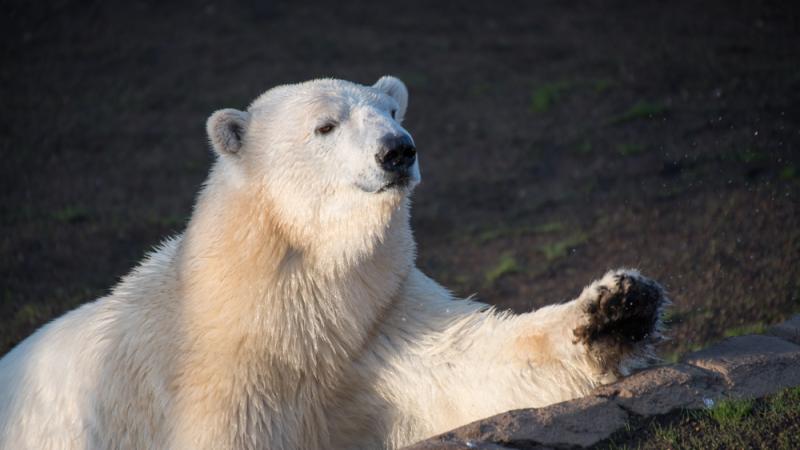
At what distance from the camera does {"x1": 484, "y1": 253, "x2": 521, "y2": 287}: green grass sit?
25.2 feet

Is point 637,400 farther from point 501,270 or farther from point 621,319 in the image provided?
point 501,270

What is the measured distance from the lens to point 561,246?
795 centimetres

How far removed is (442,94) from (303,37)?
262 centimetres

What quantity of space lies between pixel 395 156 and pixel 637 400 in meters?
1.26

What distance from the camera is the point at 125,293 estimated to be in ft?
15.4

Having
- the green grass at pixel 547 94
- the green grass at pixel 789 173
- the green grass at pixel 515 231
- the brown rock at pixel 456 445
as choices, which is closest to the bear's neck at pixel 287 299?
the brown rock at pixel 456 445

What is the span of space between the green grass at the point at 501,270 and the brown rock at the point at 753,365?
338cm

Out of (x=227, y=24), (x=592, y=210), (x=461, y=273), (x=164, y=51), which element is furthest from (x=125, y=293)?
(x=227, y=24)

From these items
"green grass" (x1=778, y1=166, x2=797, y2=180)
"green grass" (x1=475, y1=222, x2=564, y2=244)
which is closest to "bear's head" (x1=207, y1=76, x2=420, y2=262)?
"green grass" (x1=475, y1=222, x2=564, y2=244)

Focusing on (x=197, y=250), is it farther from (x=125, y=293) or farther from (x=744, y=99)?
(x=744, y=99)

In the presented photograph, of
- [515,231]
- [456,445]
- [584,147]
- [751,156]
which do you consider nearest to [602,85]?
[584,147]

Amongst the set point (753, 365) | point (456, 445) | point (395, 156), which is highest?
point (395, 156)

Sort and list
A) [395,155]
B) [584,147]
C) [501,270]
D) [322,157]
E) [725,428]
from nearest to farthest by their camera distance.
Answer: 1. [725,428]
2. [395,155]
3. [322,157]
4. [501,270]
5. [584,147]

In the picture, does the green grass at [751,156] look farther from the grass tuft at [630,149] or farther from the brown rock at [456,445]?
the brown rock at [456,445]
